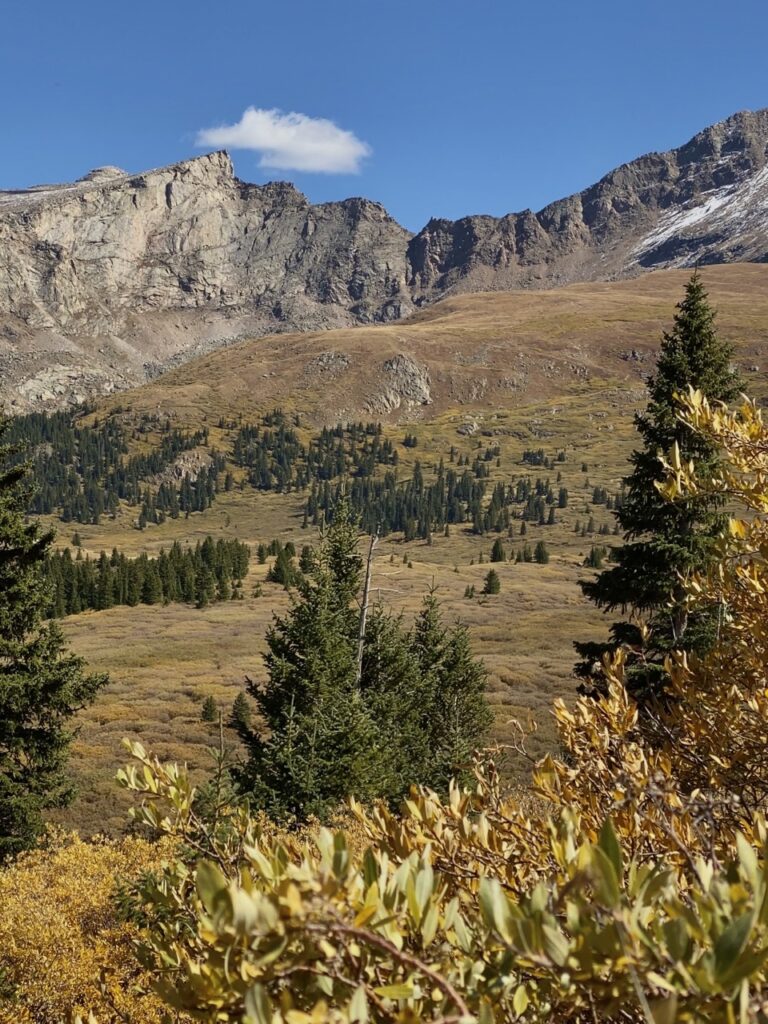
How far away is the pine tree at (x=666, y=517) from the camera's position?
48.4 ft

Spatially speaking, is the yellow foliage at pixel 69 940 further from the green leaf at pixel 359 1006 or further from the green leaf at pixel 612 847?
the green leaf at pixel 612 847

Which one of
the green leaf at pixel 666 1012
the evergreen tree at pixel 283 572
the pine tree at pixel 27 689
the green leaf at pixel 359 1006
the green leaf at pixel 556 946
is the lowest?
the evergreen tree at pixel 283 572

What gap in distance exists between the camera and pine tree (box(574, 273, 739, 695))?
14758 millimetres

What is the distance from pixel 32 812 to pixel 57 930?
4456 mm

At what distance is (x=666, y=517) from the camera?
1545 cm

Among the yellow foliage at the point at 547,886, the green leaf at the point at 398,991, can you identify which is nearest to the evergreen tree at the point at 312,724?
the yellow foliage at the point at 547,886

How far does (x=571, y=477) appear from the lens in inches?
7436

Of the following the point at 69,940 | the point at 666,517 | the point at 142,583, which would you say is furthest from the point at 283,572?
the point at 69,940

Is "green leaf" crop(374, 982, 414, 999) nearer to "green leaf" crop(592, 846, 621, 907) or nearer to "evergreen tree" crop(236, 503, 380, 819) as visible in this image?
"green leaf" crop(592, 846, 621, 907)

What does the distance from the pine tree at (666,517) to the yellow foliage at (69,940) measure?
10.2 metres

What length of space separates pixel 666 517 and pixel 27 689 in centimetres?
1360

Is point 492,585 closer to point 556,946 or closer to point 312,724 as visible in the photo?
point 312,724

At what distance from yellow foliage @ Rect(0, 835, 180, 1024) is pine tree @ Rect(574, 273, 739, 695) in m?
10.2

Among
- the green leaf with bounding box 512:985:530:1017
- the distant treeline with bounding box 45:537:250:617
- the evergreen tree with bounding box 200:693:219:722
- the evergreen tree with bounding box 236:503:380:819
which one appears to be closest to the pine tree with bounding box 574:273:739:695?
the evergreen tree with bounding box 236:503:380:819
